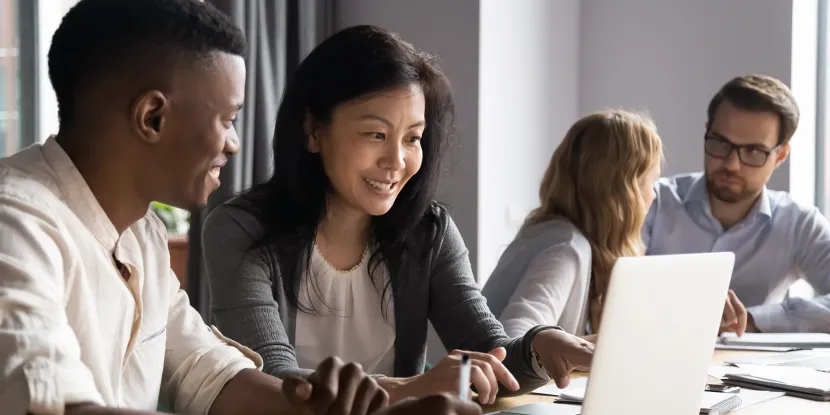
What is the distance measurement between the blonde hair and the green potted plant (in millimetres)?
1568

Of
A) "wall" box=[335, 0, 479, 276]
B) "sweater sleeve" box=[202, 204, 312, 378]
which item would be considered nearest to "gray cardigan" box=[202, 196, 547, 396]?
"sweater sleeve" box=[202, 204, 312, 378]

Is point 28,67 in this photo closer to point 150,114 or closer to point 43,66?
point 43,66

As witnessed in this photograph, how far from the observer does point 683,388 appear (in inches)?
53.3

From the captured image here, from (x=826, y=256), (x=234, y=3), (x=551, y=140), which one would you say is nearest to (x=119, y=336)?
(x=234, y=3)

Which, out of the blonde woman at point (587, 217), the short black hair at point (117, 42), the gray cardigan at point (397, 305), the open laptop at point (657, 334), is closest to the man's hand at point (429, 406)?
the open laptop at point (657, 334)

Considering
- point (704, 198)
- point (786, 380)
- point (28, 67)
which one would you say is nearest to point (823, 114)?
point (704, 198)

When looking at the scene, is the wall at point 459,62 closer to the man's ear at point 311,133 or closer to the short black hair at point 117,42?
the man's ear at point 311,133

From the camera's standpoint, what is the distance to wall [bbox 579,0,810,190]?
365cm

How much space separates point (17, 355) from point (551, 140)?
3.36 m

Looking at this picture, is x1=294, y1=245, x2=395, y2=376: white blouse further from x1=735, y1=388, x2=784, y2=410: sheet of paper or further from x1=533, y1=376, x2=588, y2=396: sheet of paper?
x1=735, y1=388, x2=784, y2=410: sheet of paper

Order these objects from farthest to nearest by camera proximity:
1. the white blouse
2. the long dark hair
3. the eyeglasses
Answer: the eyeglasses < the white blouse < the long dark hair

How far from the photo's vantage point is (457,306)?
1.98 meters

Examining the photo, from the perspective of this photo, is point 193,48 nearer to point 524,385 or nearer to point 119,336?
point 119,336

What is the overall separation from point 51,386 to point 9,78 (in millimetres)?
2830
